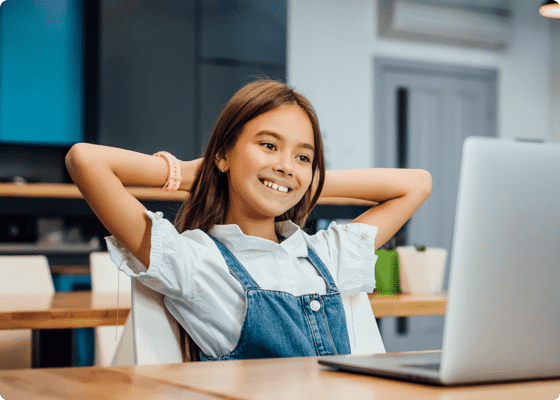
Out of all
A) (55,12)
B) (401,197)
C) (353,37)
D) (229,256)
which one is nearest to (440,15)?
(353,37)

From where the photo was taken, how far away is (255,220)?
116cm

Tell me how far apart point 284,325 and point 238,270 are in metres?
0.12

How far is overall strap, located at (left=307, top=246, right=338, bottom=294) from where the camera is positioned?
1094mm

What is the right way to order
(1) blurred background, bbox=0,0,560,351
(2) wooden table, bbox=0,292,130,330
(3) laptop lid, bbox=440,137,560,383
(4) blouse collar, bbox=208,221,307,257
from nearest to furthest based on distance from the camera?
1. (3) laptop lid, bbox=440,137,560,383
2. (4) blouse collar, bbox=208,221,307,257
3. (2) wooden table, bbox=0,292,130,330
4. (1) blurred background, bbox=0,0,560,351

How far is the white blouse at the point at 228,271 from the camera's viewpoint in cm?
97

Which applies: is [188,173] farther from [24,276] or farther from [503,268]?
[24,276]

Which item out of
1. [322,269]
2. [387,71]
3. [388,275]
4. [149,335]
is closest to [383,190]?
[322,269]

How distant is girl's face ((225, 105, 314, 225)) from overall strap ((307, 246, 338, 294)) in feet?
0.33

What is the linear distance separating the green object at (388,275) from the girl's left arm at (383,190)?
0.42 meters

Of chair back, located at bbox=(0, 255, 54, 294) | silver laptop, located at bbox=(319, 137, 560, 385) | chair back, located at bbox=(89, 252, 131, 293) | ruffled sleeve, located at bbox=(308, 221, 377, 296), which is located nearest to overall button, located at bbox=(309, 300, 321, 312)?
ruffled sleeve, located at bbox=(308, 221, 377, 296)

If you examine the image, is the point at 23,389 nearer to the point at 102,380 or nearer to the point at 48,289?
the point at 102,380

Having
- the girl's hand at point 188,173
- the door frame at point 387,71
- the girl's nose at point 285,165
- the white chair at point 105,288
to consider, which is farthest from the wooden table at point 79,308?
the door frame at point 387,71

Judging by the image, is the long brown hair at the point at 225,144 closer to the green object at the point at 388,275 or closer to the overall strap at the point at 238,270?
the overall strap at the point at 238,270

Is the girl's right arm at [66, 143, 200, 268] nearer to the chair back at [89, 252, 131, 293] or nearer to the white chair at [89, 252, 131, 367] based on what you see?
the white chair at [89, 252, 131, 367]
